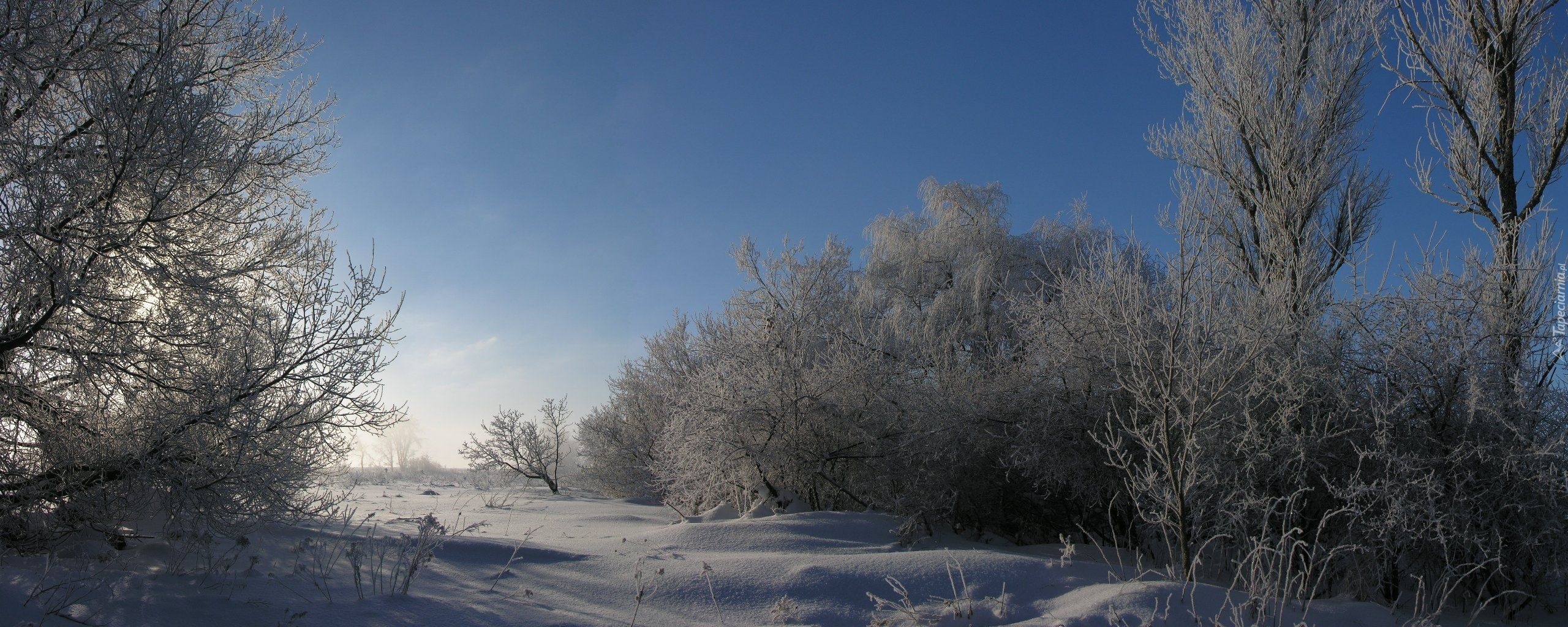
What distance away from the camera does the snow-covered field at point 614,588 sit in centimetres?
362

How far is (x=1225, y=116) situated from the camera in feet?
27.6

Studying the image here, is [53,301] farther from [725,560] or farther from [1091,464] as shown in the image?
[1091,464]

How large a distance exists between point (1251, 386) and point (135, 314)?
749 centimetres

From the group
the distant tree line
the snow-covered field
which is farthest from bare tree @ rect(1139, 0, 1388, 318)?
the snow-covered field

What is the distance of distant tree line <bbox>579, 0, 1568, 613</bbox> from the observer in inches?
209

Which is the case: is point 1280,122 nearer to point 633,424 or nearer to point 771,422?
point 771,422

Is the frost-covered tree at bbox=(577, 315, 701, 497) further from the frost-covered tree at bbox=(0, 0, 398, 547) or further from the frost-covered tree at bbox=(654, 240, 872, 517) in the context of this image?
the frost-covered tree at bbox=(0, 0, 398, 547)

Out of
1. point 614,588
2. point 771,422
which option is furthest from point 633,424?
point 614,588

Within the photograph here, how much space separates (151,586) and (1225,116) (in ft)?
32.8

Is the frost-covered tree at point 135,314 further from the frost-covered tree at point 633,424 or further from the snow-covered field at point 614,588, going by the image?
the frost-covered tree at point 633,424

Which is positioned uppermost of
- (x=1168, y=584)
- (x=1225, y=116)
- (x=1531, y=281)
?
(x=1225, y=116)

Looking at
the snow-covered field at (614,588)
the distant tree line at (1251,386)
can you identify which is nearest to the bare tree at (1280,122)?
the distant tree line at (1251,386)

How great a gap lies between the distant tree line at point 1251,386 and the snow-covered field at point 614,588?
2.20ft

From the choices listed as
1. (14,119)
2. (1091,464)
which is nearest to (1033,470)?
(1091,464)
